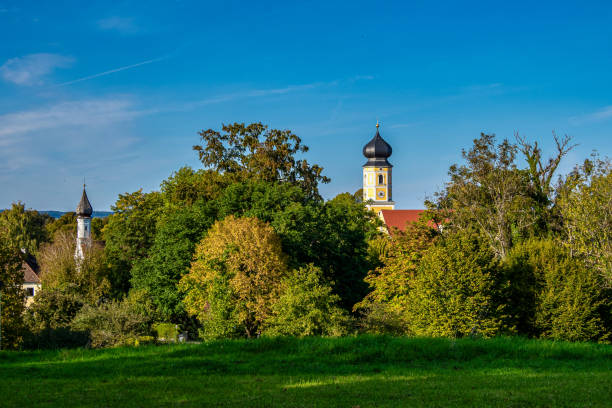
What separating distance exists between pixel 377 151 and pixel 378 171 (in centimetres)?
407

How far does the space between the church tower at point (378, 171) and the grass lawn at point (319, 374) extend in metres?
115

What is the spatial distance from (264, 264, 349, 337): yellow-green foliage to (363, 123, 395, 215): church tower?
104057mm

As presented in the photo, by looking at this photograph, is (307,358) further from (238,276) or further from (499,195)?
(499,195)

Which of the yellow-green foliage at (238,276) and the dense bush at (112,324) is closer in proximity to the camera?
the dense bush at (112,324)

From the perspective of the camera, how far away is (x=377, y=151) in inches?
5143

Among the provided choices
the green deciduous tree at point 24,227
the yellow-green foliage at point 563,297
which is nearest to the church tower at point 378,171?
the green deciduous tree at point 24,227

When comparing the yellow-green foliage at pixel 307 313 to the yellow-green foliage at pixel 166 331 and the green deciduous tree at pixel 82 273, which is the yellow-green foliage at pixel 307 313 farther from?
the green deciduous tree at pixel 82 273

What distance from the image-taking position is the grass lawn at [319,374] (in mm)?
9461

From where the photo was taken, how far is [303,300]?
2575 centimetres

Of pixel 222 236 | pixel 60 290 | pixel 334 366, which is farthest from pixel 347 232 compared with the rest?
pixel 334 366

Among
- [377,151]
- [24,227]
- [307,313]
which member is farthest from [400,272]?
[377,151]

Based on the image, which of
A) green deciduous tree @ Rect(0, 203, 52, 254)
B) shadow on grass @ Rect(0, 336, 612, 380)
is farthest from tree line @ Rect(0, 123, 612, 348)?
green deciduous tree @ Rect(0, 203, 52, 254)

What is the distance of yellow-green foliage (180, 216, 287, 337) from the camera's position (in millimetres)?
30016

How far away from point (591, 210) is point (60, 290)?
32.2 metres
